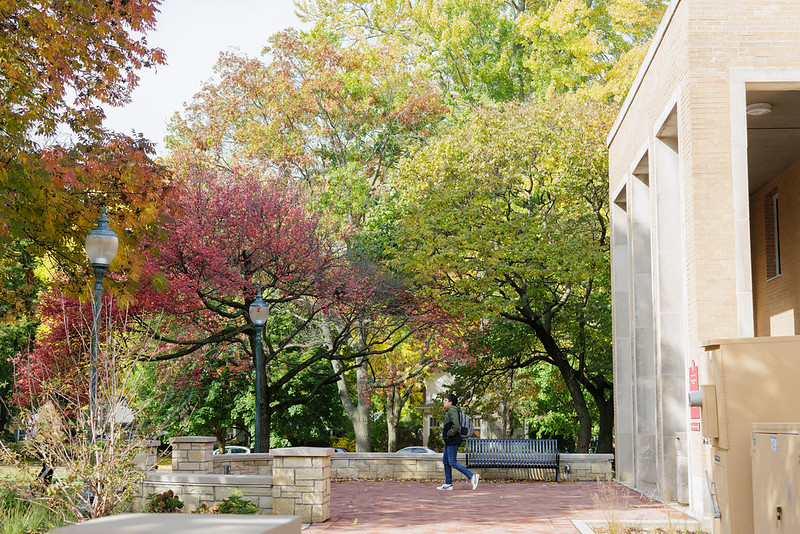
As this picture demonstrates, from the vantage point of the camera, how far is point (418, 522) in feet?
40.8

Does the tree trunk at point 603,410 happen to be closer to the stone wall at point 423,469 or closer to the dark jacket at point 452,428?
the stone wall at point 423,469

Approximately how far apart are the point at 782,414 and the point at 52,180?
11.6 metres

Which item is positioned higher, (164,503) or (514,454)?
(514,454)

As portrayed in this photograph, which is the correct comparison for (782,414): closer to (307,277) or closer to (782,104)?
(782,104)

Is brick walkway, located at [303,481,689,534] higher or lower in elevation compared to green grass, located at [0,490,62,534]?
lower

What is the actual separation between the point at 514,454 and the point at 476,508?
21.7ft

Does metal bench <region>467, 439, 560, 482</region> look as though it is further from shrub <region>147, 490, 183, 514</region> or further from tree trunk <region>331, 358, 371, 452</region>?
tree trunk <region>331, 358, 371, 452</region>

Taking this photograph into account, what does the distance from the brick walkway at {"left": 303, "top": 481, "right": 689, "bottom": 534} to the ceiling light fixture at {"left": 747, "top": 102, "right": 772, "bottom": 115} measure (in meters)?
6.70

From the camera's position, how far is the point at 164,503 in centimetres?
1284

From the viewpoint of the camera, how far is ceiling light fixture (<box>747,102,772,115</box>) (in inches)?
567

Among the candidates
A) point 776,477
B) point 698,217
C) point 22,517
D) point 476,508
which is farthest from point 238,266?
point 776,477

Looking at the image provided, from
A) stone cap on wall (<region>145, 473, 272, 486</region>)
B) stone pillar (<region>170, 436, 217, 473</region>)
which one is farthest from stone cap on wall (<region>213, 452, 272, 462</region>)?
stone cap on wall (<region>145, 473, 272, 486</region>)

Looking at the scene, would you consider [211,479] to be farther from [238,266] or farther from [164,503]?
[238,266]

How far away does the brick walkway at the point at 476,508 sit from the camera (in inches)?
469
